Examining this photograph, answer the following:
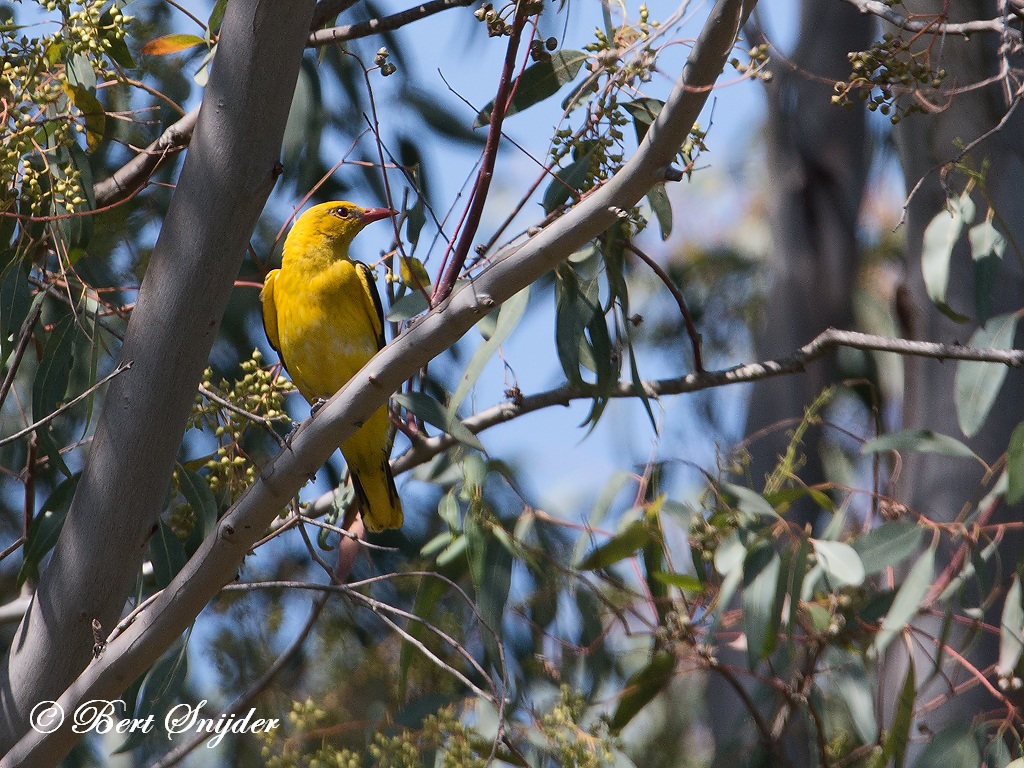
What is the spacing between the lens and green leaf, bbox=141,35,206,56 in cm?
291

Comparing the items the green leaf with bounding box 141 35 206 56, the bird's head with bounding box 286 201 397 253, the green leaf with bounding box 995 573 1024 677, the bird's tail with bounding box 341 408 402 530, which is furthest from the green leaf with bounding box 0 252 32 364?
the green leaf with bounding box 995 573 1024 677

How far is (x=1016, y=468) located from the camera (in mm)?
2578

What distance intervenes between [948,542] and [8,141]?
8.65 ft

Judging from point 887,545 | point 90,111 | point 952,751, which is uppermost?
point 90,111

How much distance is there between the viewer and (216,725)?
8.91 feet

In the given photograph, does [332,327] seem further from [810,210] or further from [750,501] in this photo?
[810,210]

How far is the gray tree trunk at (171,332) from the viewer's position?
7.02 ft

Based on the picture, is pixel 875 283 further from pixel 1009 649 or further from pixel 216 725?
pixel 216 725

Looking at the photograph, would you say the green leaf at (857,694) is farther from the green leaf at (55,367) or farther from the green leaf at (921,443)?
the green leaf at (55,367)

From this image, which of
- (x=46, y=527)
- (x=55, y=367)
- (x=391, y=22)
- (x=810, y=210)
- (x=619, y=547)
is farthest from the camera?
(x=810, y=210)

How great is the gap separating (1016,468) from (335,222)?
2.16 meters

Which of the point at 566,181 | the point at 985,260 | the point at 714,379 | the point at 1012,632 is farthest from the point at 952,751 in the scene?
the point at 566,181

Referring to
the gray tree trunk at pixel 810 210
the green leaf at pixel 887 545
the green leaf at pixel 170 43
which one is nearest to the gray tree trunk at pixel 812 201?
the gray tree trunk at pixel 810 210

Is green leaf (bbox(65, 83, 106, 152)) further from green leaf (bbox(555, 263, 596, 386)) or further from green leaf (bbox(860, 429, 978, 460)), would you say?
green leaf (bbox(860, 429, 978, 460))
